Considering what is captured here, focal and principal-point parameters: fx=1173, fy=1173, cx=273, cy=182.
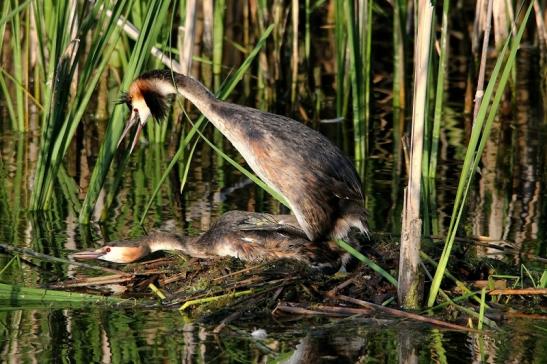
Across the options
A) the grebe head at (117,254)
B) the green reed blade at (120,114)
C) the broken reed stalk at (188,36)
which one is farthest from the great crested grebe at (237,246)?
the broken reed stalk at (188,36)

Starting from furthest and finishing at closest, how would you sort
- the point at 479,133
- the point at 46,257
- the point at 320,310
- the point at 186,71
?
1. the point at 186,71
2. the point at 46,257
3. the point at 320,310
4. the point at 479,133

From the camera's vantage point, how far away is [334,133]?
10211 millimetres

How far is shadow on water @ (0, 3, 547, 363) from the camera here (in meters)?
5.25

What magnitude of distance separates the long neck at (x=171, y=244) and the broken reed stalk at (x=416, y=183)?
5.00 ft

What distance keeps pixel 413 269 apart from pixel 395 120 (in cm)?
523

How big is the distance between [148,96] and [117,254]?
1067 mm

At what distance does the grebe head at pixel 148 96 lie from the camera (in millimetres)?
7125

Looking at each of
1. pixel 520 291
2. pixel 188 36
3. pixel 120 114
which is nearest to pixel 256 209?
pixel 120 114

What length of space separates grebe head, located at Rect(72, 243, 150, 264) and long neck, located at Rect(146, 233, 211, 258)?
3.2 inches

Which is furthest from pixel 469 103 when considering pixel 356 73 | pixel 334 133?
pixel 356 73

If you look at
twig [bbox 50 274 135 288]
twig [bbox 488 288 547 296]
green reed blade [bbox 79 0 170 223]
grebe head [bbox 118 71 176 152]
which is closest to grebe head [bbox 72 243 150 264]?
twig [bbox 50 274 135 288]

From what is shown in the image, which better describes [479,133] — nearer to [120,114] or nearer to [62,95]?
[120,114]

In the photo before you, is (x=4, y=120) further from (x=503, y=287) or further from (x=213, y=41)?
(x=503, y=287)

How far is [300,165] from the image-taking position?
670cm
